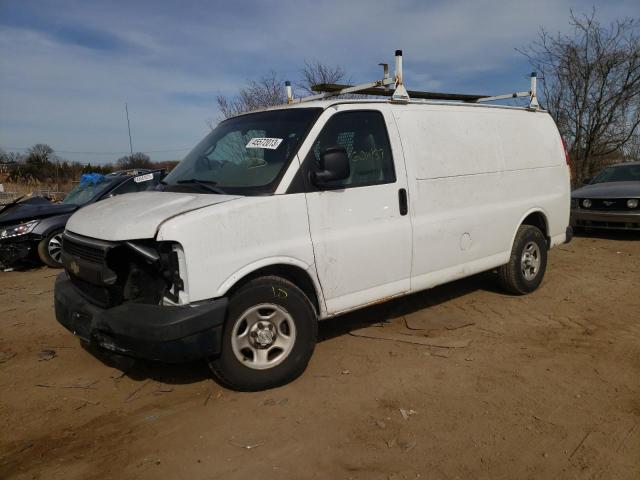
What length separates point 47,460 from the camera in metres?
2.88

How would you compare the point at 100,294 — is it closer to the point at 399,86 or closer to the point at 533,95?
the point at 399,86

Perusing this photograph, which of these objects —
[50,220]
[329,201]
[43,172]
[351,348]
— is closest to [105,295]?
[329,201]

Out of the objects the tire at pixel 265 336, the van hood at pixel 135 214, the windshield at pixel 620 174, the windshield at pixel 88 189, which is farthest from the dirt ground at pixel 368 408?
the windshield at pixel 620 174

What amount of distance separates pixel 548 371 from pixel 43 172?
131 ft

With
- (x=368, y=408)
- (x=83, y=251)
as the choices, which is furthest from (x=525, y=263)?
(x=83, y=251)

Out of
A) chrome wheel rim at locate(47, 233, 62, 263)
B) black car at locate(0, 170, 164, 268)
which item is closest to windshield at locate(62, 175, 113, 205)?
black car at locate(0, 170, 164, 268)

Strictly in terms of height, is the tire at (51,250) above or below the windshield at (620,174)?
below

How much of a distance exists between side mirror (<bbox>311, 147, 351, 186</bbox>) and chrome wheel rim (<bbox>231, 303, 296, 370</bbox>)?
987mm

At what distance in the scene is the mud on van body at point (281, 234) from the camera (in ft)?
10.5

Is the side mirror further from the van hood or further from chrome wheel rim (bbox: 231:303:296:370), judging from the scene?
chrome wheel rim (bbox: 231:303:296:370)

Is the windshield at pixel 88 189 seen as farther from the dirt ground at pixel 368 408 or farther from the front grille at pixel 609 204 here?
the front grille at pixel 609 204

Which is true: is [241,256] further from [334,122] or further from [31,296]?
[31,296]

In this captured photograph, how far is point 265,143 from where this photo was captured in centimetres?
386

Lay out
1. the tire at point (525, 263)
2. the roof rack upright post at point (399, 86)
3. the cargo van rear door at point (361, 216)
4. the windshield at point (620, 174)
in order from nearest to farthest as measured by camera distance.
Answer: the cargo van rear door at point (361, 216) → the roof rack upright post at point (399, 86) → the tire at point (525, 263) → the windshield at point (620, 174)
